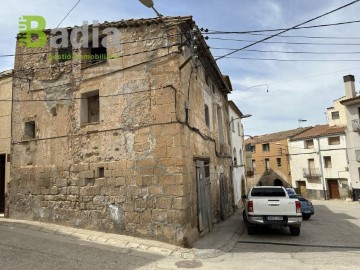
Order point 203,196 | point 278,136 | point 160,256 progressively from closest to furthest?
1. point 160,256
2. point 203,196
3. point 278,136

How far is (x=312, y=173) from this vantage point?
3272cm

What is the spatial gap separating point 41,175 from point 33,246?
3.42 m

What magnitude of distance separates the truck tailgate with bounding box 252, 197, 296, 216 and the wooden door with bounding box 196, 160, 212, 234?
1.63 meters

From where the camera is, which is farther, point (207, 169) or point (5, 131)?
point (5, 131)

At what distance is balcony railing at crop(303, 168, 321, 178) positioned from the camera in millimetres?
32188

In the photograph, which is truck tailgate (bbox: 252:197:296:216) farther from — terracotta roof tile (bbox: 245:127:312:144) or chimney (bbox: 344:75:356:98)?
terracotta roof tile (bbox: 245:127:312:144)

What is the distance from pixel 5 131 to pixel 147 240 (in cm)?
750

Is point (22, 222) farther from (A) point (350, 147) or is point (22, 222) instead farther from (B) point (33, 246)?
(A) point (350, 147)

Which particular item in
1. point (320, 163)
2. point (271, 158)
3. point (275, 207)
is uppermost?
point (271, 158)

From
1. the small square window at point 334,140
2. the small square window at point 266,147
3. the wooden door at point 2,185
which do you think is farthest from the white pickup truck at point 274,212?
the small square window at point 266,147

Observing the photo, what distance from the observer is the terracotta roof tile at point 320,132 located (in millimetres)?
30431

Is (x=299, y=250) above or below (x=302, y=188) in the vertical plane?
above

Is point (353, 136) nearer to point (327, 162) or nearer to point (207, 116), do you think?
point (327, 162)

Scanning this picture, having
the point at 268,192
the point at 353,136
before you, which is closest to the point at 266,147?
the point at 353,136
